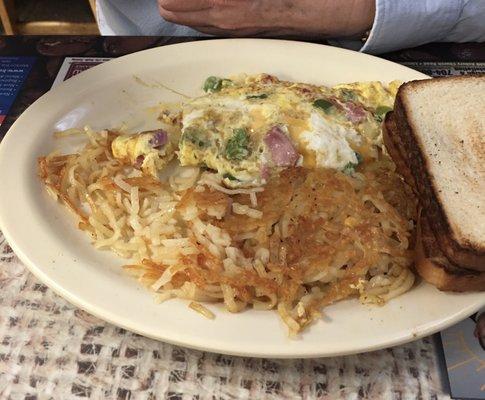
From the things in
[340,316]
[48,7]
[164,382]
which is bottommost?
[48,7]

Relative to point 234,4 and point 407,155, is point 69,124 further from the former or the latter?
point 407,155

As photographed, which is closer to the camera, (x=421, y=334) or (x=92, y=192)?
(x=421, y=334)

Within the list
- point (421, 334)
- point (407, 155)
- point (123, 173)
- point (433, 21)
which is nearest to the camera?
point (421, 334)

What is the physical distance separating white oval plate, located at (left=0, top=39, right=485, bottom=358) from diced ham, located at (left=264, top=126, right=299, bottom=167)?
1.39 feet

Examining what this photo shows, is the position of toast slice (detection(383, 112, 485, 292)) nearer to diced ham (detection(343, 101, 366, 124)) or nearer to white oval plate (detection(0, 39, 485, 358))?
white oval plate (detection(0, 39, 485, 358))

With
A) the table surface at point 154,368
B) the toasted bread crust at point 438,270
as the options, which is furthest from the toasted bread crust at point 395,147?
the table surface at point 154,368

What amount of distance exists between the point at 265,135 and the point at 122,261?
0.50 m

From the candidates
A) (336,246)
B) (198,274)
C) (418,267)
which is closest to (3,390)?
(198,274)

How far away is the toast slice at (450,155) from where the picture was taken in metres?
1.23

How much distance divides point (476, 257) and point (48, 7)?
12.8 ft

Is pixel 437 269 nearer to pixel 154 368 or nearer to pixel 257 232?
pixel 257 232

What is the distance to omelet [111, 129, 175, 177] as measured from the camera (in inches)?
62.4

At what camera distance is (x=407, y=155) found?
4.92 feet

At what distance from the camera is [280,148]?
150cm
